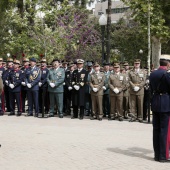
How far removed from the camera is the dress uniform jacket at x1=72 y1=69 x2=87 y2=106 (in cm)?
1276

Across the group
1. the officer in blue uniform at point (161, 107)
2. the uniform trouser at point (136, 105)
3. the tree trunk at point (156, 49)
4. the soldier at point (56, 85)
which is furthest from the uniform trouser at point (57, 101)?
the tree trunk at point (156, 49)

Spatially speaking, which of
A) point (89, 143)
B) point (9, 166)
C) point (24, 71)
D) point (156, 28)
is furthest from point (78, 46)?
point (9, 166)

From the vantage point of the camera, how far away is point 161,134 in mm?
7191

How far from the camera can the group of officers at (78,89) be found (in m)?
12.3

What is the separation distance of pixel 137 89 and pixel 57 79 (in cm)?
265

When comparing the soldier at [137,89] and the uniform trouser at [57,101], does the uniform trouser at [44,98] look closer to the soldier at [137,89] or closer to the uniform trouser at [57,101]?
the uniform trouser at [57,101]

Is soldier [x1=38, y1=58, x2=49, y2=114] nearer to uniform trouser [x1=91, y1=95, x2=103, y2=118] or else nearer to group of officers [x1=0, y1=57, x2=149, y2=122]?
group of officers [x1=0, y1=57, x2=149, y2=122]

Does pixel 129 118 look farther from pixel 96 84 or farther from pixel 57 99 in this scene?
pixel 57 99

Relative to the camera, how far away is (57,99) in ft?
43.0

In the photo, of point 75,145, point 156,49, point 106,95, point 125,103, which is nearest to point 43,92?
point 106,95

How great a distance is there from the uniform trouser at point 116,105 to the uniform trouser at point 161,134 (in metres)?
5.01

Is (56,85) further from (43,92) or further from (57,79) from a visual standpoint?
(43,92)

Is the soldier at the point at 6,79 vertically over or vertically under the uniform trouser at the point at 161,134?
over

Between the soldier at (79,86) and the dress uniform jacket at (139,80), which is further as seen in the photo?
the soldier at (79,86)
